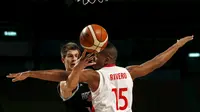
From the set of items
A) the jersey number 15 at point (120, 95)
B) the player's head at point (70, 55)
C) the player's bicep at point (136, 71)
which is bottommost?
the jersey number 15 at point (120, 95)

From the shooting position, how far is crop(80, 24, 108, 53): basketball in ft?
11.0

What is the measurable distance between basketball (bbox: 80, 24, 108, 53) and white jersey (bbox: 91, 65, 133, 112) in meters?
0.20

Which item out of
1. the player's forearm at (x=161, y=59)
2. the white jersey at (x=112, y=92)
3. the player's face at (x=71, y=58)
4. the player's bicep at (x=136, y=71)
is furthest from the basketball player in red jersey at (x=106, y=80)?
the player's face at (x=71, y=58)

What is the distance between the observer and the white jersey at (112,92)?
10.6 ft

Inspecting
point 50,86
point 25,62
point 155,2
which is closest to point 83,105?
point 50,86

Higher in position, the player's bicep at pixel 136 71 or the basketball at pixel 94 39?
the basketball at pixel 94 39

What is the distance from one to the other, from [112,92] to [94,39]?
0.49 meters

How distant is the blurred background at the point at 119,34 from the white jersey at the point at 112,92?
15.0ft

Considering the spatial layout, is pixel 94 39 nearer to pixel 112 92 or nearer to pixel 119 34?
pixel 112 92

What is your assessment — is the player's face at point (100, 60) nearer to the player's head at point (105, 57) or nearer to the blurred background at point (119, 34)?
the player's head at point (105, 57)

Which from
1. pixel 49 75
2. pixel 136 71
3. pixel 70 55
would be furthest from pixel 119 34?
pixel 49 75

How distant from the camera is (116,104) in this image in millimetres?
3279

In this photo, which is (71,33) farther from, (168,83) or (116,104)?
(116,104)

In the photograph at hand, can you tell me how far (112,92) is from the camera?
3252 millimetres
